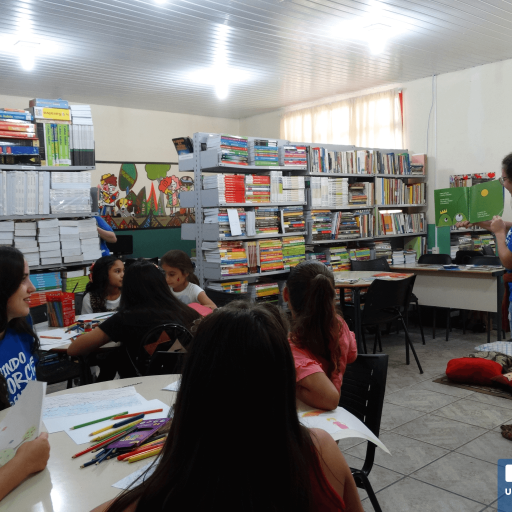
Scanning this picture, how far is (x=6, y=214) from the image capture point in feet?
13.0

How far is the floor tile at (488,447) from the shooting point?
111 inches

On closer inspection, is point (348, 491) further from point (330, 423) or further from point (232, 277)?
point (232, 277)

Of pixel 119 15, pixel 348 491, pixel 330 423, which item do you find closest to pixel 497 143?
pixel 119 15

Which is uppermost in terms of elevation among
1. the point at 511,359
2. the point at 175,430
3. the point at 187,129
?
the point at 187,129

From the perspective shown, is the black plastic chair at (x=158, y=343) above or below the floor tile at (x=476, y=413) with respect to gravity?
above

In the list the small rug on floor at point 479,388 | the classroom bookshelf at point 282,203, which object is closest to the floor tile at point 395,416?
the small rug on floor at point 479,388

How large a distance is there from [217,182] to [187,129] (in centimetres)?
532

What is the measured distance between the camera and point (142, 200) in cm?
877

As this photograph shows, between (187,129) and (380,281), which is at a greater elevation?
(187,129)

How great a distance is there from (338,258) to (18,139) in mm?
3766

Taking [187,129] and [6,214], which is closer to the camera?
[6,214]

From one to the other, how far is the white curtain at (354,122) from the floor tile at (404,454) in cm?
562

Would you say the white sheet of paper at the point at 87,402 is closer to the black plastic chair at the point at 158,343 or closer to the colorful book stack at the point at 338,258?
the black plastic chair at the point at 158,343

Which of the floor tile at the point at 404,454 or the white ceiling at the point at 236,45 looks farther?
the white ceiling at the point at 236,45
